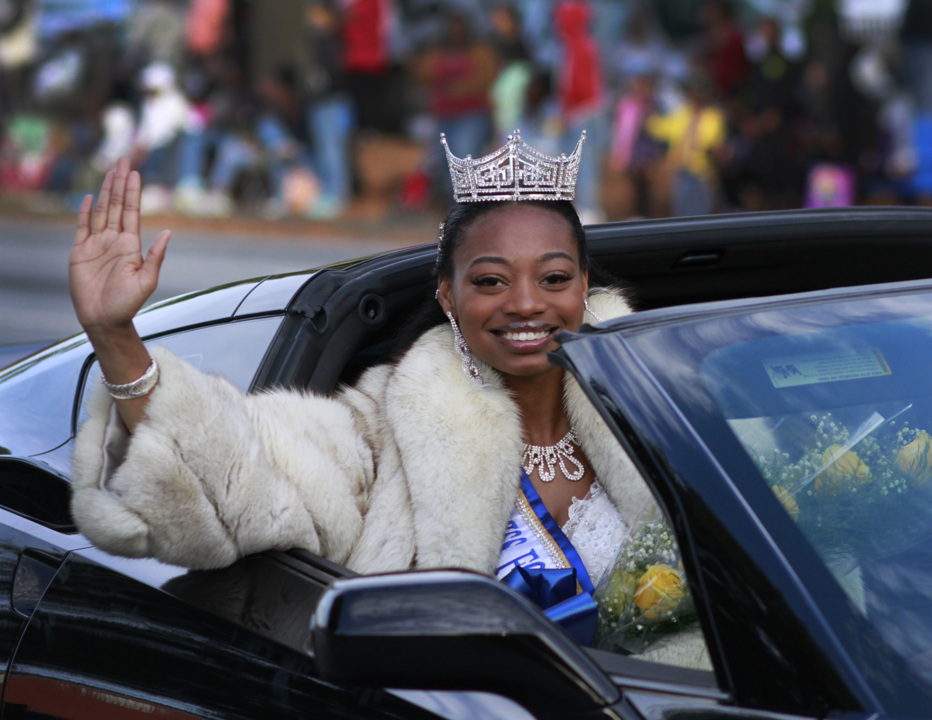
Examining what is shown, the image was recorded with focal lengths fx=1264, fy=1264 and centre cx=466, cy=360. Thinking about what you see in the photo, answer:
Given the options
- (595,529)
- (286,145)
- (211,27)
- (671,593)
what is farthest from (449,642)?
(211,27)

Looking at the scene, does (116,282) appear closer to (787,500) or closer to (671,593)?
(671,593)

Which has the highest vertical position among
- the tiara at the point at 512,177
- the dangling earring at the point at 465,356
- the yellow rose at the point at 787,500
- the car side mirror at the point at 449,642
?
the tiara at the point at 512,177

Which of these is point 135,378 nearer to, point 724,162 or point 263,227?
point 724,162

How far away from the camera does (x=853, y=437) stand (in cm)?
178

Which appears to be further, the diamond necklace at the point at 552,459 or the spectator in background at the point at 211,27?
the spectator in background at the point at 211,27

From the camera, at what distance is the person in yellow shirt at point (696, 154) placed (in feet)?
38.0

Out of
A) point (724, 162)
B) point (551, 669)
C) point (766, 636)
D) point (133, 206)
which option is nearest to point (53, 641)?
point (133, 206)

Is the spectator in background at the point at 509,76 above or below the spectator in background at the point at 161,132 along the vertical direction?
below

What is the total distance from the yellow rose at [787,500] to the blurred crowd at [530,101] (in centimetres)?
994

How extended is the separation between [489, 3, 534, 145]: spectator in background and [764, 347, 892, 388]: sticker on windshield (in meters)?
10.5

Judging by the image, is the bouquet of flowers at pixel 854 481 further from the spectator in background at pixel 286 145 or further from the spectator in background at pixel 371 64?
the spectator in background at pixel 286 145

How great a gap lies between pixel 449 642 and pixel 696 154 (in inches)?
418

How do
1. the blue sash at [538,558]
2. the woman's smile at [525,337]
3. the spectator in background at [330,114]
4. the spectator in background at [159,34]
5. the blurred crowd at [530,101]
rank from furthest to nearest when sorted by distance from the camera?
the spectator in background at [159,34], the spectator in background at [330,114], the blurred crowd at [530,101], the woman's smile at [525,337], the blue sash at [538,558]

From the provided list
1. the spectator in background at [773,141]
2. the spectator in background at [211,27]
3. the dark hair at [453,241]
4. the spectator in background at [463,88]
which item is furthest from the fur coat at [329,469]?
the spectator in background at [211,27]
